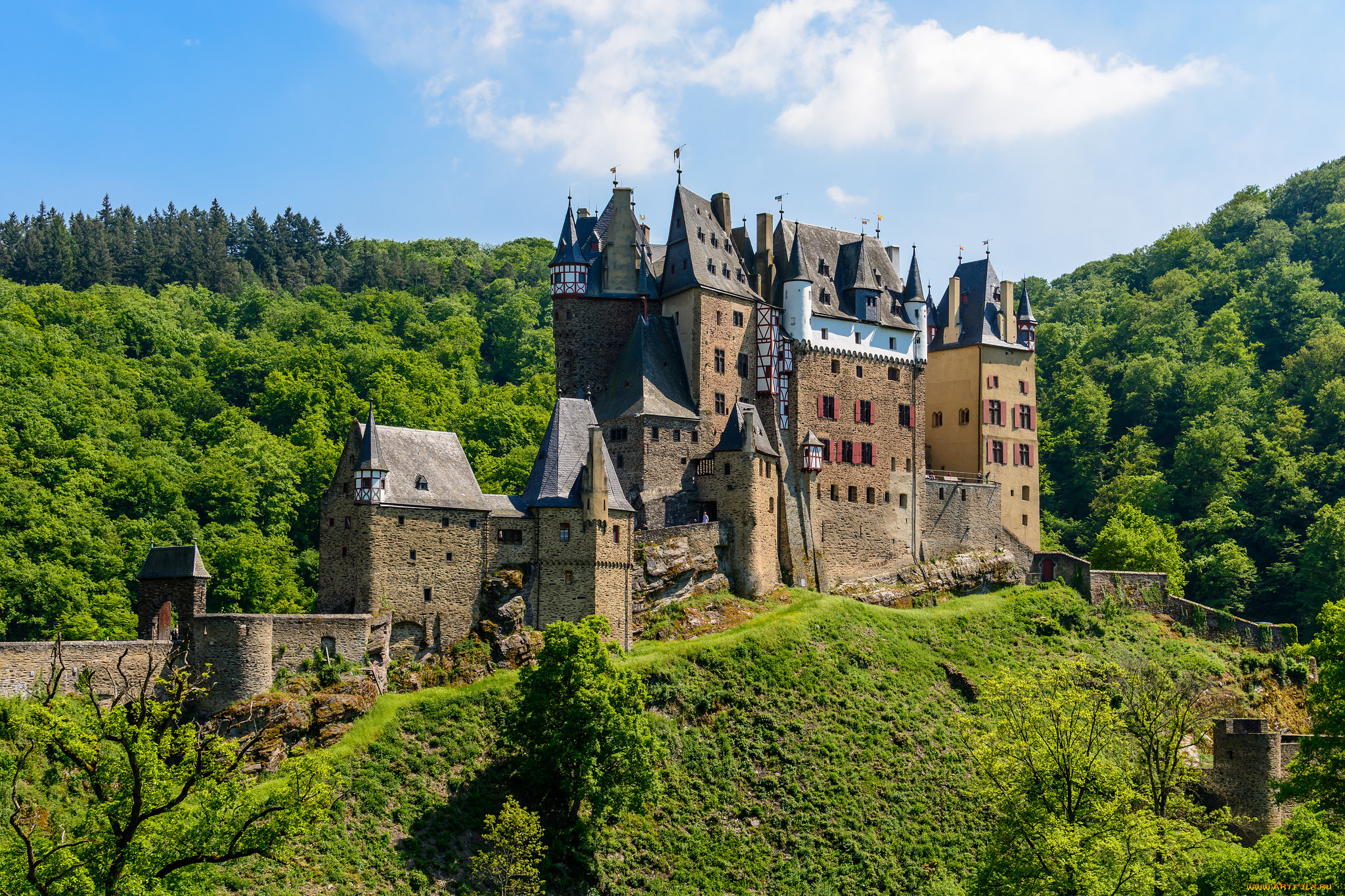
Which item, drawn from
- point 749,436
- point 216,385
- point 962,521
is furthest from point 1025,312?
point 216,385

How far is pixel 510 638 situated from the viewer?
5122 cm

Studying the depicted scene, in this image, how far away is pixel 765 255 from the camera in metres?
68.0

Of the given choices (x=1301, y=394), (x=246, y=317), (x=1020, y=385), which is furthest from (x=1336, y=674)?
(x=246, y=317)

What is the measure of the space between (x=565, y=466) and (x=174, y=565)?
15.4 meters

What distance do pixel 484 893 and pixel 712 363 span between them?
28.4 metres

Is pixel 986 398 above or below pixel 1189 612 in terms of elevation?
above

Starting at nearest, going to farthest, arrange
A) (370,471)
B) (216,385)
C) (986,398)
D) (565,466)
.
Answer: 1. (370,471)
2. (565,466)
3. (986,398)
4. (216,385)

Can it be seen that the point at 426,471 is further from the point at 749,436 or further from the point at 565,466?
the point at 749,436

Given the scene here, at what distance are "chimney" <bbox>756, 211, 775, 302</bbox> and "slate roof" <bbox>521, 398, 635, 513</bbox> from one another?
46.9 feet

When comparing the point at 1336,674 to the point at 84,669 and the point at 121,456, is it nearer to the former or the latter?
the point at 84,669

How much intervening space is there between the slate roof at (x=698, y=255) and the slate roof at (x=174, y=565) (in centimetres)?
2624

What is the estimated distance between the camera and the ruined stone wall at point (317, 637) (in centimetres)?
4622

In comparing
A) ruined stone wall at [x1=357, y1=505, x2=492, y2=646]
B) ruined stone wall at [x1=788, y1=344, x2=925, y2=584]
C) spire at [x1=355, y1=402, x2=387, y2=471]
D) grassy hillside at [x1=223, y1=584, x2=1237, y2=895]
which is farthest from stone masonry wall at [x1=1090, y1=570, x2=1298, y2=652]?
spire at [x1=355, y1=402, x2=387, y2=471]

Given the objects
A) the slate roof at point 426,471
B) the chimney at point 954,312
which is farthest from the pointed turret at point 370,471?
the chimney at point 954,312
